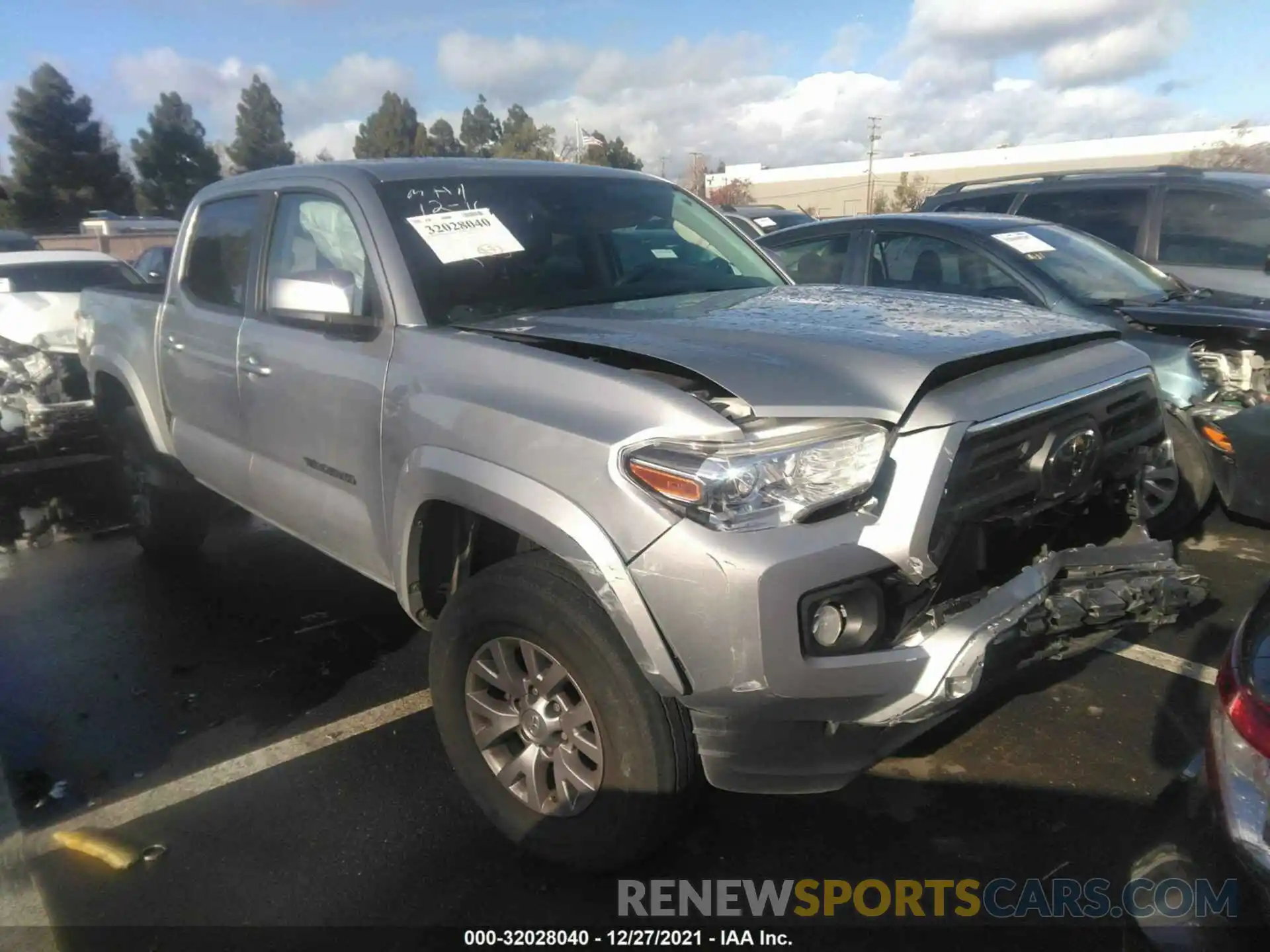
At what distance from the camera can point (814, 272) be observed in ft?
21.6

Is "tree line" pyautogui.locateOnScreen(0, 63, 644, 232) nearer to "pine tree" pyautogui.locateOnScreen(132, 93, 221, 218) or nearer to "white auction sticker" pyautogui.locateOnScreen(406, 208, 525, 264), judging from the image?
"pine tree" pyautogui.locateOnScreen(132, 93, 221, 218)

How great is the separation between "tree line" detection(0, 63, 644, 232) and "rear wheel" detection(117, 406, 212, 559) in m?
32.1

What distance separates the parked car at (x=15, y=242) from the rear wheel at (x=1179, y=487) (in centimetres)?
1592

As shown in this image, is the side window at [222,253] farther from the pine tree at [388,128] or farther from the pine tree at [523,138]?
the pine tree at [388,128]

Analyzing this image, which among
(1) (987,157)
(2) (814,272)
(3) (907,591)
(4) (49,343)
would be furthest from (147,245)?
(1) (987,157)

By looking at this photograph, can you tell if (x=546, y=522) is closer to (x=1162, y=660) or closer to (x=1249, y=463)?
(x=1162, y=660)

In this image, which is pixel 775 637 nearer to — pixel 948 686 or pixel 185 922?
pixel 948 686

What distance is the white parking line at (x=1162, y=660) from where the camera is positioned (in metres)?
3.69

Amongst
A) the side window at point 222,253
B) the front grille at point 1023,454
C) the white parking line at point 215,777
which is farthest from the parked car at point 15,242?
the front grille at point 1023,454

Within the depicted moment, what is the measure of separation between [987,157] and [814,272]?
64254 millimetres

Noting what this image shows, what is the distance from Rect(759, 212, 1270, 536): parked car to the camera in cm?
436

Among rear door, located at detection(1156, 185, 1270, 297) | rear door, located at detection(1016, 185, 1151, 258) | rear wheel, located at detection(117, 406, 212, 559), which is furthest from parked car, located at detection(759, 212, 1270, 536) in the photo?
rear wheel, located at detection(117, 406, 212, 559)

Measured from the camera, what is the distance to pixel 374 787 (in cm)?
321

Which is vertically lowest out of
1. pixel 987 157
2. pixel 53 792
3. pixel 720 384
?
pixel 53 792
